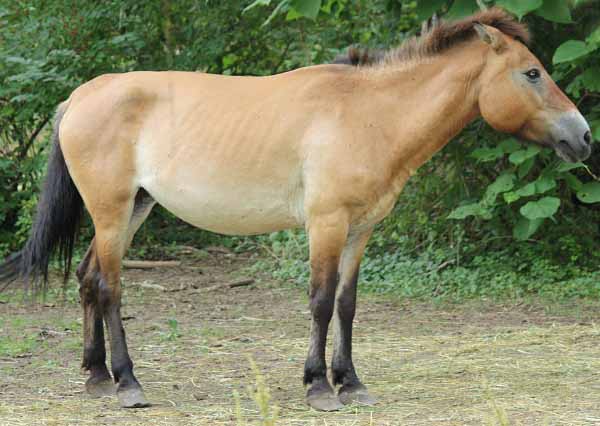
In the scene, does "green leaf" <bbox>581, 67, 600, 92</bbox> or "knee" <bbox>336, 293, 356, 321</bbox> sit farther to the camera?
"green leaf" <bbox>581, 67, 600, 92</bbox>

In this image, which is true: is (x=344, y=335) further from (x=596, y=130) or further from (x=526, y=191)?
(x=596, y=130)

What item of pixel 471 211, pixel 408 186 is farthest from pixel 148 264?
pixel 471 211

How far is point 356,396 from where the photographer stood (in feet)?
16.5

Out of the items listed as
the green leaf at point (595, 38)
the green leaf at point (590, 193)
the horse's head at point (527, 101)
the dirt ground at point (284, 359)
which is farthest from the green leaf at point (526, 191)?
the horse's head at point (527, 101)

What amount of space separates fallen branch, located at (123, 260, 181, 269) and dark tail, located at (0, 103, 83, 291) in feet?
11.8

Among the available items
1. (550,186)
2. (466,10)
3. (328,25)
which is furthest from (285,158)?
(328,25)

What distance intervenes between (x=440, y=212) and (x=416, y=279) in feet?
2.78

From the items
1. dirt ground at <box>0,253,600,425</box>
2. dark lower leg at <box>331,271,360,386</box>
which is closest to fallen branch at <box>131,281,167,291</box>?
dirt ground at <box>0,253,600,425</box>

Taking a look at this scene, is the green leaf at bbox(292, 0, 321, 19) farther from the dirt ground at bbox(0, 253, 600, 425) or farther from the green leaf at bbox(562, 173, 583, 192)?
the green leaf at bbox(562, 173, 583, 192)

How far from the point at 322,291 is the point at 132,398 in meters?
1.13

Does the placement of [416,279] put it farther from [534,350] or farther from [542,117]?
[542,117]

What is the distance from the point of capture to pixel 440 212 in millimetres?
9016

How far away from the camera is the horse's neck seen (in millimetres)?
5090

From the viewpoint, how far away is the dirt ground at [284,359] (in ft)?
15.6
